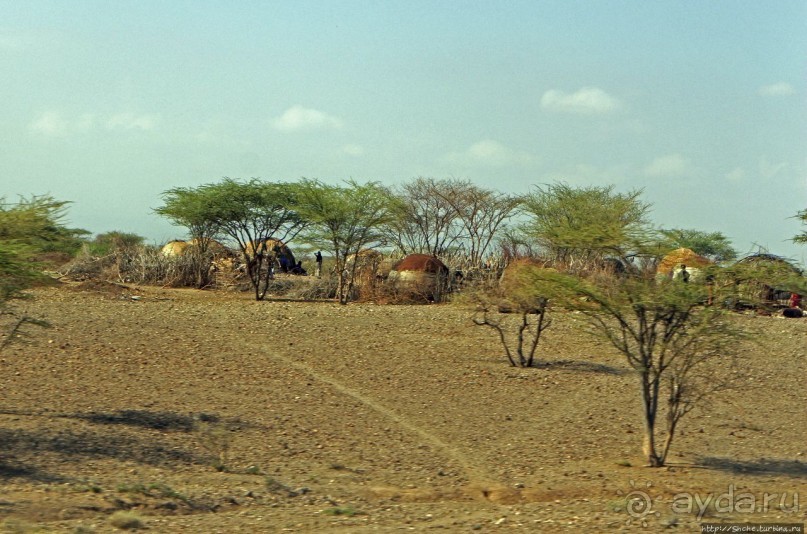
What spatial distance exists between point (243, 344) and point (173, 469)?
27.3ft

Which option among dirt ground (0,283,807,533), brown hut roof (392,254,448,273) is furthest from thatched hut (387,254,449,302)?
dirt ground (0,283,807,533)

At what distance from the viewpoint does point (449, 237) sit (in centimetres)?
4484

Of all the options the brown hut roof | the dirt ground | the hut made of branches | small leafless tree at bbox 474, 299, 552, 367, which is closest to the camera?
the dirt ground

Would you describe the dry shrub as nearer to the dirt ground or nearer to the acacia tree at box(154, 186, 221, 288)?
the dirt ground

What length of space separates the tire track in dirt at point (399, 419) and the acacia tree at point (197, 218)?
15.0 m

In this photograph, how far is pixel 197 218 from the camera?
34.2m

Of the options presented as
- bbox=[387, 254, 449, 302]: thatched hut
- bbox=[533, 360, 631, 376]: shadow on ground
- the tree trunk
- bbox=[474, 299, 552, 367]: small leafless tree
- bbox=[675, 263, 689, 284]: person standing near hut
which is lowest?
the tree trunk

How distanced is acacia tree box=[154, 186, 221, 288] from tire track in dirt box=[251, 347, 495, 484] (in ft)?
49.3

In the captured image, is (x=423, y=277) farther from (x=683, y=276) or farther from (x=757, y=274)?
(x=757, y=274)

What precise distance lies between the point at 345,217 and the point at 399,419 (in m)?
16.9

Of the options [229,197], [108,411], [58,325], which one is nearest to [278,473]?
[108,411]

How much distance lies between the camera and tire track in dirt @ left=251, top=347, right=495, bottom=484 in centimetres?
1221

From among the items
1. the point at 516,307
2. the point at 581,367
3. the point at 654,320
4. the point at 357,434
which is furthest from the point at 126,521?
the point at 581,367

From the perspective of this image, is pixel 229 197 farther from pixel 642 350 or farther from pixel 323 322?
pixel 642 350
